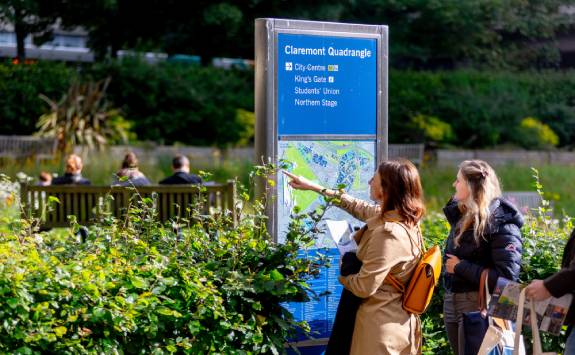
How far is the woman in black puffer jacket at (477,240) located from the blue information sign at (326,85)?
1.12m

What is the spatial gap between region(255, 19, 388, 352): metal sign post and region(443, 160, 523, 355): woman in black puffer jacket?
2.99ft

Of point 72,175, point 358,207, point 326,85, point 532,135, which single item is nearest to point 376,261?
point 358,207

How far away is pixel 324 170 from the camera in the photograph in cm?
634

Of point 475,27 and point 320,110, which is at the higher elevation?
point 475,27

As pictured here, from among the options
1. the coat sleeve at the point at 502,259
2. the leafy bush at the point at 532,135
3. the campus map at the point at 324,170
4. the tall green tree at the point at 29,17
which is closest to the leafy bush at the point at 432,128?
the leafy bush at the point at 532,135

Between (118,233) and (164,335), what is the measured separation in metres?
0.79

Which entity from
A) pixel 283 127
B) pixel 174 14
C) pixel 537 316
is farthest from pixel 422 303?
pixel 174 14

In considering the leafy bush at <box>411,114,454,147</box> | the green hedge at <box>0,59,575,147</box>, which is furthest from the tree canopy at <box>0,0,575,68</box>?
the leafy bush at <box>411,114,454,147</box>

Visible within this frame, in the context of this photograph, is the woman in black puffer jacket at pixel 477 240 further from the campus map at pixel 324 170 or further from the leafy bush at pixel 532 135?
the leafy bush at pixel 532 135

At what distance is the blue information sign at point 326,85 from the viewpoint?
20.3 ft

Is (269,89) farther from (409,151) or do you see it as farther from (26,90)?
(409,151)

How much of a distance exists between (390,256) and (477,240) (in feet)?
2.59

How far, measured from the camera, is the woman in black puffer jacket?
5414 mm

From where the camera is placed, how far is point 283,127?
20.2 feet
